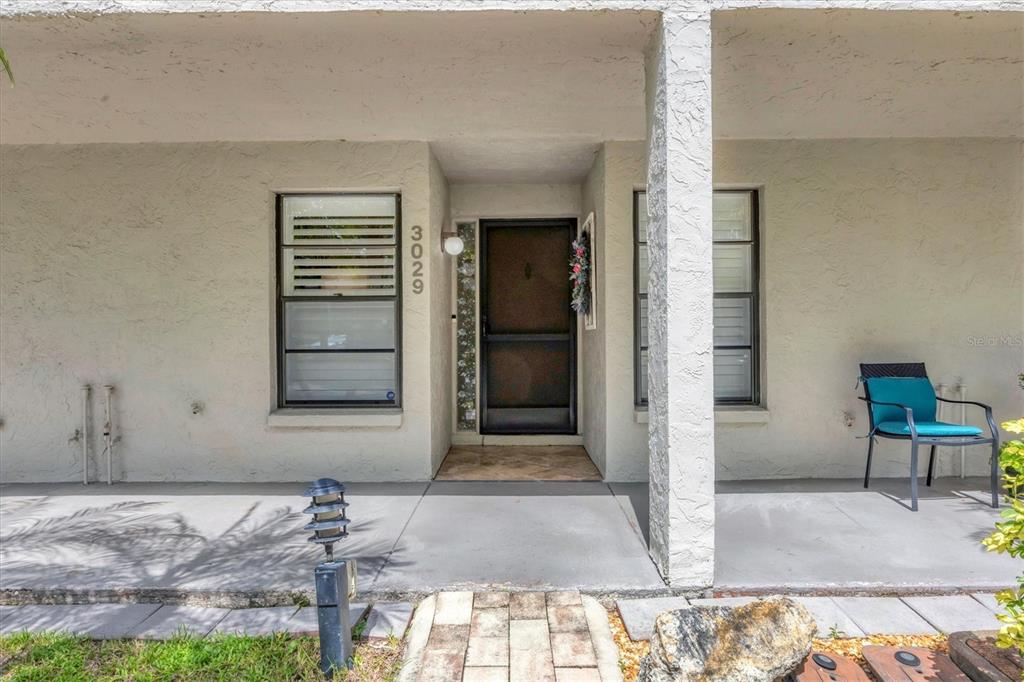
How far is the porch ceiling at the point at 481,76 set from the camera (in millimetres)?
2699

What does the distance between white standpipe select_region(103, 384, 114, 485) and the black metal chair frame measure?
226 inches

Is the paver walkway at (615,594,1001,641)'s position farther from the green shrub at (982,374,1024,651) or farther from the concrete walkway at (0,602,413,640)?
the concrete walkway at (0,602,413,640)

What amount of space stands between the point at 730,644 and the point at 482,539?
1559 millimetres

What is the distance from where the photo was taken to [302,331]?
480 centimetres

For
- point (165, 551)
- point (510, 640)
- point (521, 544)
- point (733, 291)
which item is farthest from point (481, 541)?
point (733, 291)

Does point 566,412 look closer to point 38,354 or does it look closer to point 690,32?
point 690,32

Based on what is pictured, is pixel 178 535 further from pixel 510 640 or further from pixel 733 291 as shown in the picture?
pixel 733 291

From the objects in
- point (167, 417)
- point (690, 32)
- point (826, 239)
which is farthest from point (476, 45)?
point (167, 417)

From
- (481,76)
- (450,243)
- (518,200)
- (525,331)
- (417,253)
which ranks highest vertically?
(481,76)

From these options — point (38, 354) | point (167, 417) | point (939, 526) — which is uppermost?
point (38, 354)

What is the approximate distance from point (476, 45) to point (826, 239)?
3174mm

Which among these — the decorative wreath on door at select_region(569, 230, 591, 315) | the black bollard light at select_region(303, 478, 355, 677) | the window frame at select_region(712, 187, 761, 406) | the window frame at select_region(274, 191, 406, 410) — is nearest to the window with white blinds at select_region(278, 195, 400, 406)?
the window frame at select_region(274, 191, 406, 410)

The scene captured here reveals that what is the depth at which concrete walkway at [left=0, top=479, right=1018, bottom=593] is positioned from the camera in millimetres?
2645

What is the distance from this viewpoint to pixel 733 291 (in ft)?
15.6
